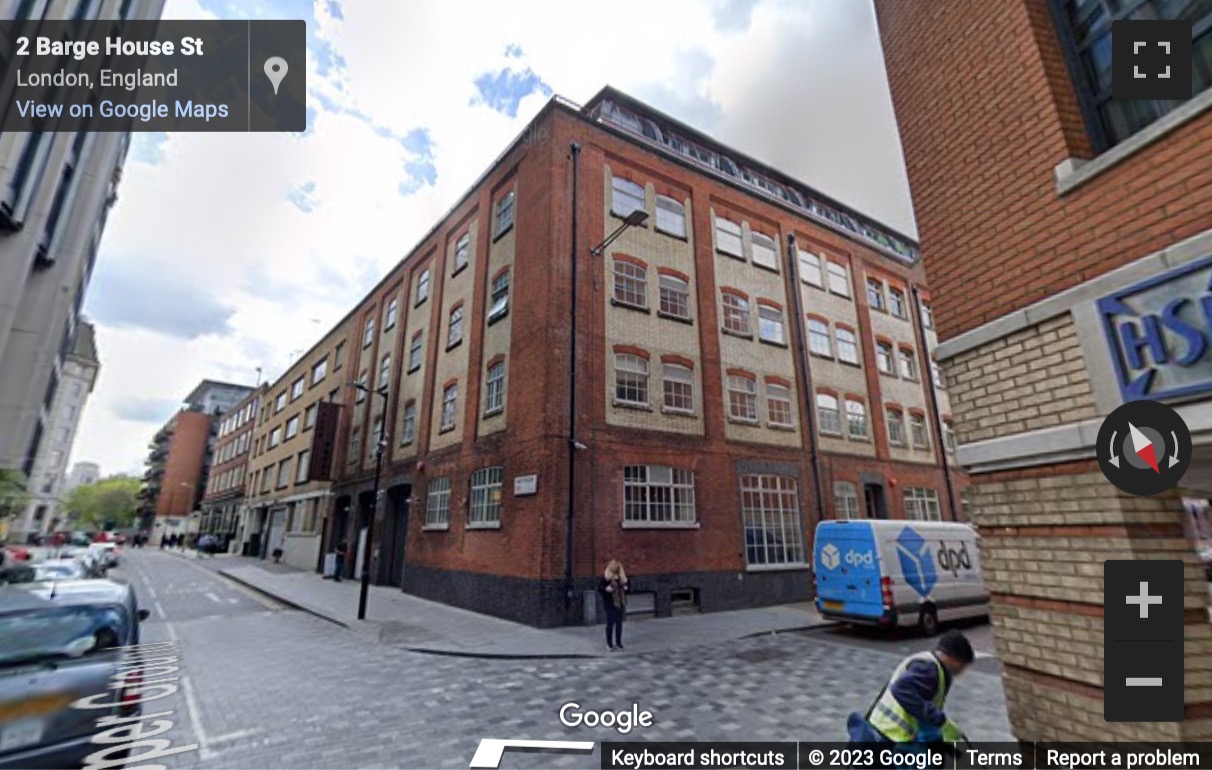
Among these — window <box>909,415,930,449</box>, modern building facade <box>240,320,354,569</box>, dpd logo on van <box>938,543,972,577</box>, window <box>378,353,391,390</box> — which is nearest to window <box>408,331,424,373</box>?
window <box>378,353,391,390</box>

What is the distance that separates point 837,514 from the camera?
19000mm

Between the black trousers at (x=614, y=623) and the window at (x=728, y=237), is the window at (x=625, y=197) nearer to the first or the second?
the window at (x=728, y=237)

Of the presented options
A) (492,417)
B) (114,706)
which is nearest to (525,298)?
(492,417)

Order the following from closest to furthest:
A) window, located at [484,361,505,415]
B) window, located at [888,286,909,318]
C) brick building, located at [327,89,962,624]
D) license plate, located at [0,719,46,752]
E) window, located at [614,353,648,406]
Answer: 1. license plate, located at [0,719,46,752]
2. brick building, located at [327,89,962,624]
3. window, located at [614,353,648,406]
4. window, located at [484,361,505,415]
5. window, located at [888,286,909,318]

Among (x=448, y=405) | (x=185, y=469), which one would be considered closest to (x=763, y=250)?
(x=448, y=405)

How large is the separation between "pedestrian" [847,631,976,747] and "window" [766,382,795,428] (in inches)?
607

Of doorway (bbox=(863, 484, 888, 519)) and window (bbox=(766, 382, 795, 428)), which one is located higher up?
window (bbox=(766, 382, 795, 428))

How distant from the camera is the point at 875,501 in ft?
69.6

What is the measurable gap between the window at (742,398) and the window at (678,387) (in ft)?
5.92

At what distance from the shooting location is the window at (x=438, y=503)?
18.0 metres

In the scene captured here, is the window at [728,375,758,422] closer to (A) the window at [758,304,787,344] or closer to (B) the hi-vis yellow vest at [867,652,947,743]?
(A) the window at [758,304,787,344]

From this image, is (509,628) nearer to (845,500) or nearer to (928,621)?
(928,621)

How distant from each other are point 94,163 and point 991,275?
79.6 ft

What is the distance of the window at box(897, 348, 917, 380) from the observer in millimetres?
24312
